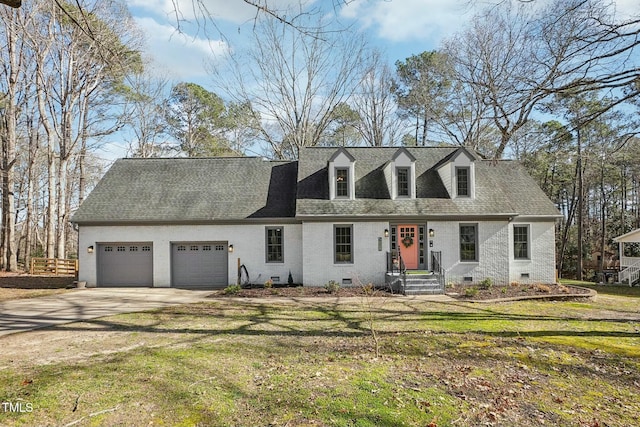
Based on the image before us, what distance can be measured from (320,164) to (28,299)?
502 inches

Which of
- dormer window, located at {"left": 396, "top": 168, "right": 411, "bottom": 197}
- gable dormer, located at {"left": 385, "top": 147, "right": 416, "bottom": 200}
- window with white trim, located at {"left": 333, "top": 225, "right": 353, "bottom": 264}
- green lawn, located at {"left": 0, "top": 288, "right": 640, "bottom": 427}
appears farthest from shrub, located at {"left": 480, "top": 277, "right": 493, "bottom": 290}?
window with white trim, located at {"left": 333, "top": 225, "right": 353, "bottom": 264}

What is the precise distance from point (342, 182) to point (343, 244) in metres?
2.84

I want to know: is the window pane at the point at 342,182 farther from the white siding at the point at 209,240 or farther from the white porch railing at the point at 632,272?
the white porch railing at the point at 632,272

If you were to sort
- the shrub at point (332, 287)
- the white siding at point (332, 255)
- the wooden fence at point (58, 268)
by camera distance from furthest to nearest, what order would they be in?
the wooden fence at point (58, 268), the white siding at point (332, 255), the shrub at point (332, 287)

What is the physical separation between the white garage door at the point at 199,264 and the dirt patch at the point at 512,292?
990 cm

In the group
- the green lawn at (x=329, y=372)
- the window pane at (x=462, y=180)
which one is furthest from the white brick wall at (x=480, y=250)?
the green lawn at (x=329, y=372)

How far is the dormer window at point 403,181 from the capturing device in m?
16.1

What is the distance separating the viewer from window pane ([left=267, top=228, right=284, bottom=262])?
16.1 meters

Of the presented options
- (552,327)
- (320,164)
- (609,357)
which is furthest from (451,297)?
(320,164)

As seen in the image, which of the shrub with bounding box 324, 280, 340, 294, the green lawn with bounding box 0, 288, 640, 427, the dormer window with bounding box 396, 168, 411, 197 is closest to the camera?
the green lawn with bounding box 0, 288, 640, 427

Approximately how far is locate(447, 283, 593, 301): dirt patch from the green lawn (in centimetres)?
325

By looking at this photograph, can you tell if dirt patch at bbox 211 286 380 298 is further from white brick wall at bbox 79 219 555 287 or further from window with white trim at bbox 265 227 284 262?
window with white trim at bbox 265 227 284 262

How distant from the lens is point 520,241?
16359mm

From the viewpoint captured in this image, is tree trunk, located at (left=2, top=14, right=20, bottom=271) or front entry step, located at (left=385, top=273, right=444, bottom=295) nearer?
front entry step, located at (left=385, top=273, right=444, bottom=295)
